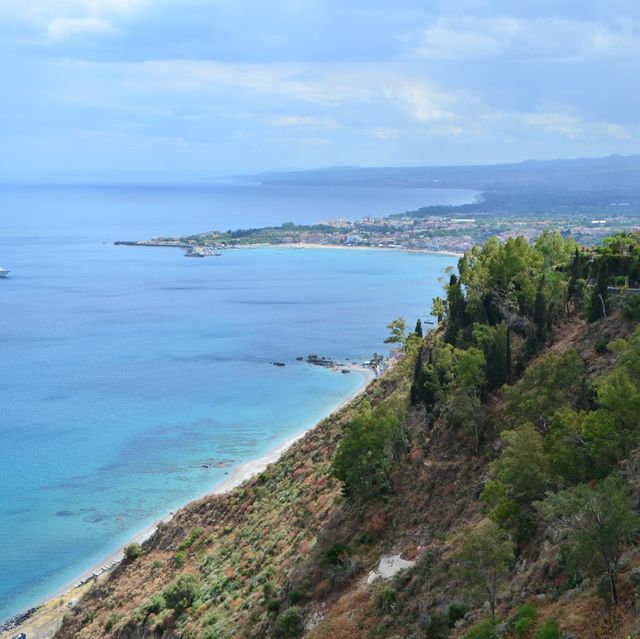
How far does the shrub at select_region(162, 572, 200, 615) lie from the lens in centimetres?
4334

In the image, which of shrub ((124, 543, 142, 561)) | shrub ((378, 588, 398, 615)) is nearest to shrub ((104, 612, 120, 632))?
shrub ((124, 543, 142, 561))

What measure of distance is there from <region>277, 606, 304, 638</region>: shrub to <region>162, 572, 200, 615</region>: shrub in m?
9.99

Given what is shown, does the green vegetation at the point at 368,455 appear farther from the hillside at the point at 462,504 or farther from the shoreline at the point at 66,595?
the shoreline at the point at 66,595

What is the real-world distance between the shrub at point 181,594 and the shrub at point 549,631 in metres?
25.9

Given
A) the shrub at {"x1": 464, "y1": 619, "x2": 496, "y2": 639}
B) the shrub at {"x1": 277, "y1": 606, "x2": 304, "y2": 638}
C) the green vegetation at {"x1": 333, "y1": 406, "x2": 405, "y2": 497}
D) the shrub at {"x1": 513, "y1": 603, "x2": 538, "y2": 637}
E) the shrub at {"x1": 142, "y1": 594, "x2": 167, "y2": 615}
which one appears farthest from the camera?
the shrub at {"x1": 142, "y1": 594, "x2": 167, "y2": 615}

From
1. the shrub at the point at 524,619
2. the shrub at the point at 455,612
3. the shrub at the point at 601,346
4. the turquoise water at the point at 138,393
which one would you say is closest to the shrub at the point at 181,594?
the turquoise water at the point at 138,393

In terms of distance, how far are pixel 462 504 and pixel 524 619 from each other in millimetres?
14018

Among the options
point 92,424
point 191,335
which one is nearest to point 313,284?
point 191,335

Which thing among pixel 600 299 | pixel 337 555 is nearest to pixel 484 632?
pixel 337 555

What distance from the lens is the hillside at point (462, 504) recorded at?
24500mm

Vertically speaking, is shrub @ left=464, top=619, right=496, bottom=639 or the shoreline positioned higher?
shrub @ left=464, top=619, right=496, bottom=639

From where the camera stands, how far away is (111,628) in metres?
46.4

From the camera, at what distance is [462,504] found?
120 feet

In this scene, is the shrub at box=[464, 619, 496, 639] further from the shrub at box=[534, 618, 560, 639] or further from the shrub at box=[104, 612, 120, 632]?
the shrub at box=[104, 612, 120, 632]
